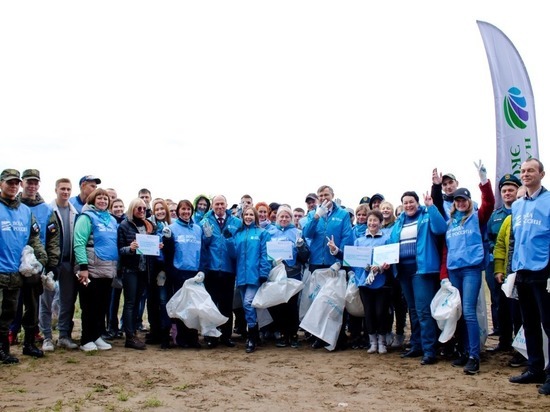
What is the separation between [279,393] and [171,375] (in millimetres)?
1370

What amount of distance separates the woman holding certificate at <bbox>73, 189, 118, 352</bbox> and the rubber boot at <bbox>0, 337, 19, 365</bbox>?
1.00m

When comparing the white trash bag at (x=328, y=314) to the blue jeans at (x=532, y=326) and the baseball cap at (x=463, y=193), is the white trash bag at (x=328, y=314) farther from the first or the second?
the blue jeans at (x=532, y=326)

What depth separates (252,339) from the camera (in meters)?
7.44

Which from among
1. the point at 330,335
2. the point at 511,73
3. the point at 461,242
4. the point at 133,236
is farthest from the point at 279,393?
the point at 511,73

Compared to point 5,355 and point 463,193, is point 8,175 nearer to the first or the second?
point 5,355

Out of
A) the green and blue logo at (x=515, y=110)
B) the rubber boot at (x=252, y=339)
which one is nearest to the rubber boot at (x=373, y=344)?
the rubber boot at (x=252, y=339)

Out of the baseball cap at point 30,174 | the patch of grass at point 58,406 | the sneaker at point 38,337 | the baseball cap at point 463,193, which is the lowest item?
the sneaker at point 38,337

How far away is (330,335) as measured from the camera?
7336 millimetres

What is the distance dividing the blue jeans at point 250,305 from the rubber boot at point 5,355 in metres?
2.97

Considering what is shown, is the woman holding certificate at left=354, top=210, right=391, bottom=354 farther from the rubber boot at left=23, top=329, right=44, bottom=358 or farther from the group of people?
the rubber boot at left=23, top=329, right=44, bottom=358

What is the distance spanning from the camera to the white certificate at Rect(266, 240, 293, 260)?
295 inches

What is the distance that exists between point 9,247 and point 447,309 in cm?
521

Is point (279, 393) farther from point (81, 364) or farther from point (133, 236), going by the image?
point (133, 236)

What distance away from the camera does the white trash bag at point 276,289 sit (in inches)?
290
